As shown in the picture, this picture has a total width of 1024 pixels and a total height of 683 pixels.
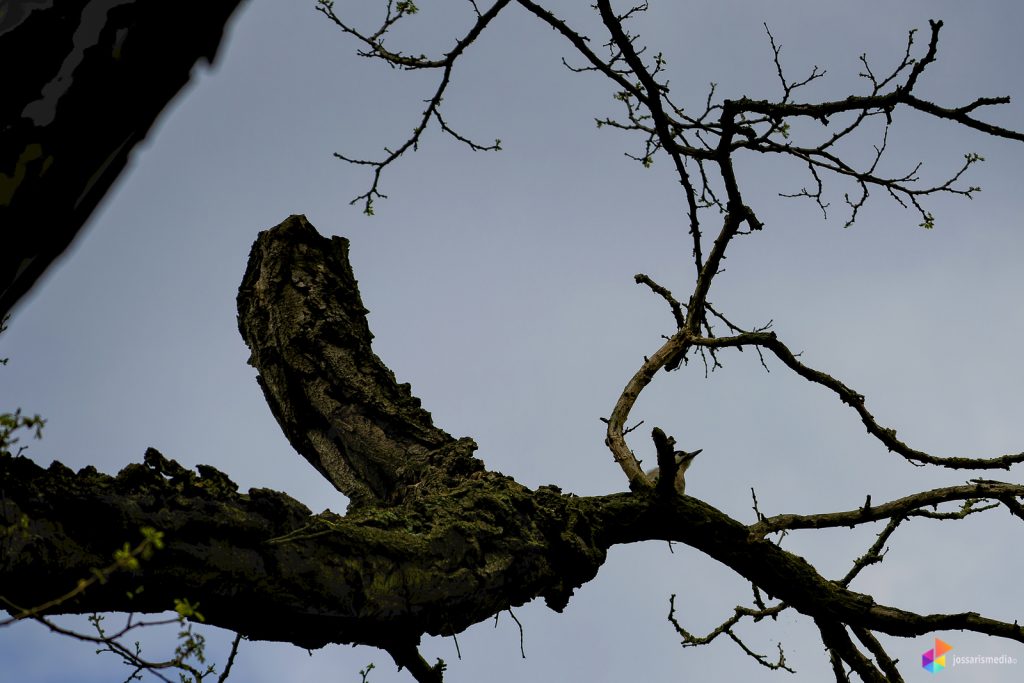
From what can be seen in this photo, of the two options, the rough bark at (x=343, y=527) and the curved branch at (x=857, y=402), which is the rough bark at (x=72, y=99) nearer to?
the rough bark at (x=343, y=527)

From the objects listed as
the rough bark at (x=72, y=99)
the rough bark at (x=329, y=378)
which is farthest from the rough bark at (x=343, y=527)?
the rough bark at (x=72, y=99)

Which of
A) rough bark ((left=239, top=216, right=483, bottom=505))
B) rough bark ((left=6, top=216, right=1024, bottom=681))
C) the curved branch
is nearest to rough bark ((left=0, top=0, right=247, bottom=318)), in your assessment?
rough bark ((left=6, top=216, right=1024, bottom=681))

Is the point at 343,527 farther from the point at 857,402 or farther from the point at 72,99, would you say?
the point at 857,402

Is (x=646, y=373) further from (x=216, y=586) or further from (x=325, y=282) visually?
(x=216, y=586)

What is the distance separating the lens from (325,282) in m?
4.15

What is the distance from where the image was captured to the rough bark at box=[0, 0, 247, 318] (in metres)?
0.91

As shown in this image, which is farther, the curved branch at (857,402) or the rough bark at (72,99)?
the curved branch at (857,402)

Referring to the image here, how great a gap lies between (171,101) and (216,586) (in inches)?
51.2

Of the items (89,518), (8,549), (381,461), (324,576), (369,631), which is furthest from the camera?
(381,461)

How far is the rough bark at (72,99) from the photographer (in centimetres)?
91

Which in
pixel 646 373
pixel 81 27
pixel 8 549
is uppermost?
pixel 646 373

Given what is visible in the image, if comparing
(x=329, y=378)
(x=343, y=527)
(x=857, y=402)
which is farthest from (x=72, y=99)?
(x=857, y=402)

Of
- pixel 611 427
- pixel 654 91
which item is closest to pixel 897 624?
pixel 611 427

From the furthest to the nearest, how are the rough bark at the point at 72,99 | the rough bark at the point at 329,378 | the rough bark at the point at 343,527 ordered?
the rough bark at the point at 329,378, the rough bark at the point at 343,527, the rough bark at the point at 72,99
